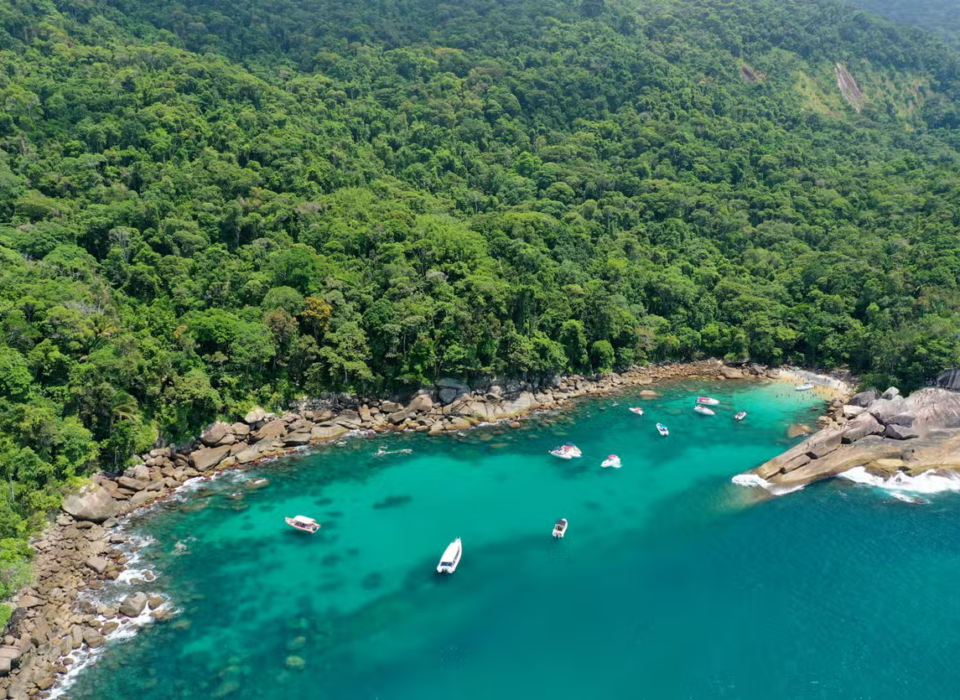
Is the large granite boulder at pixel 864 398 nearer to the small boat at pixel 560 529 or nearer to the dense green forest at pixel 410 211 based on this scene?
the dense green forest at pixel 410 211

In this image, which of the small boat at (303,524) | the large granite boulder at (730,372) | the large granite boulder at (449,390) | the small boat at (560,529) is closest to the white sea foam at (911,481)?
the small boat at (560,529)

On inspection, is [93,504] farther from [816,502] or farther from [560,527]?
[816,502]

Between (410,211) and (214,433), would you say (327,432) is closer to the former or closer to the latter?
(214,433)

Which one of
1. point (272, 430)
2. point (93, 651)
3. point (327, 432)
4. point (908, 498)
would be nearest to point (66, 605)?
point (93, 651)

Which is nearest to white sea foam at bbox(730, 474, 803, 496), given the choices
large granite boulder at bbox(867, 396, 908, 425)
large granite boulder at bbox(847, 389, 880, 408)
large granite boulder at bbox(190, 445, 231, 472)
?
large granite boulder at bbox(867, 396, 908, 425)

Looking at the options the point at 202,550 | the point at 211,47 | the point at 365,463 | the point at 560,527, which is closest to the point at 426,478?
the point at 365,463

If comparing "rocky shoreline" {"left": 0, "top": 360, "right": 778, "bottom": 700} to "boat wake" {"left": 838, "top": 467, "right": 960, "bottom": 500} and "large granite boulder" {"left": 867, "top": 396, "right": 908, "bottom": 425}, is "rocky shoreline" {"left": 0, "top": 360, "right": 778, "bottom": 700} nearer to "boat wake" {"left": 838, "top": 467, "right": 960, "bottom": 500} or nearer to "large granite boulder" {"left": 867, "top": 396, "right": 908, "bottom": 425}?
"large granite boulder" {"left": 867, "top": 396, "right": 908, "bottom": 425}
